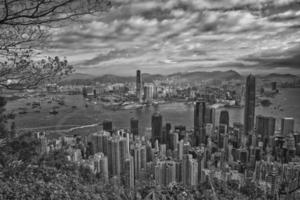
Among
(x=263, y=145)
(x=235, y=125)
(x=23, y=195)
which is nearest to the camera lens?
(x=23, y=195)

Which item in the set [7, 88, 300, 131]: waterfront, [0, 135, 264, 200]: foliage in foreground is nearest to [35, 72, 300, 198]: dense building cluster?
[7, 88, 300, 131]: waterfront

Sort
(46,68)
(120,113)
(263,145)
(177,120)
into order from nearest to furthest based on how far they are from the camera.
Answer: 1. (46,68)
2. (263,145)
3. (177,120)
4. (120,113)

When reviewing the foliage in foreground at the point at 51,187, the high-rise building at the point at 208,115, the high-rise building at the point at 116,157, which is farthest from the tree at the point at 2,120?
the high-rise building at the point at 208,115

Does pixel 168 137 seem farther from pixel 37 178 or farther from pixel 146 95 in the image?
pixel 37 178

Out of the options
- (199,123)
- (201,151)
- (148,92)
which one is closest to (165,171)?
(201,151)

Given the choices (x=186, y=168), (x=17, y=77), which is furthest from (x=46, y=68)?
(x=186, y=168)
